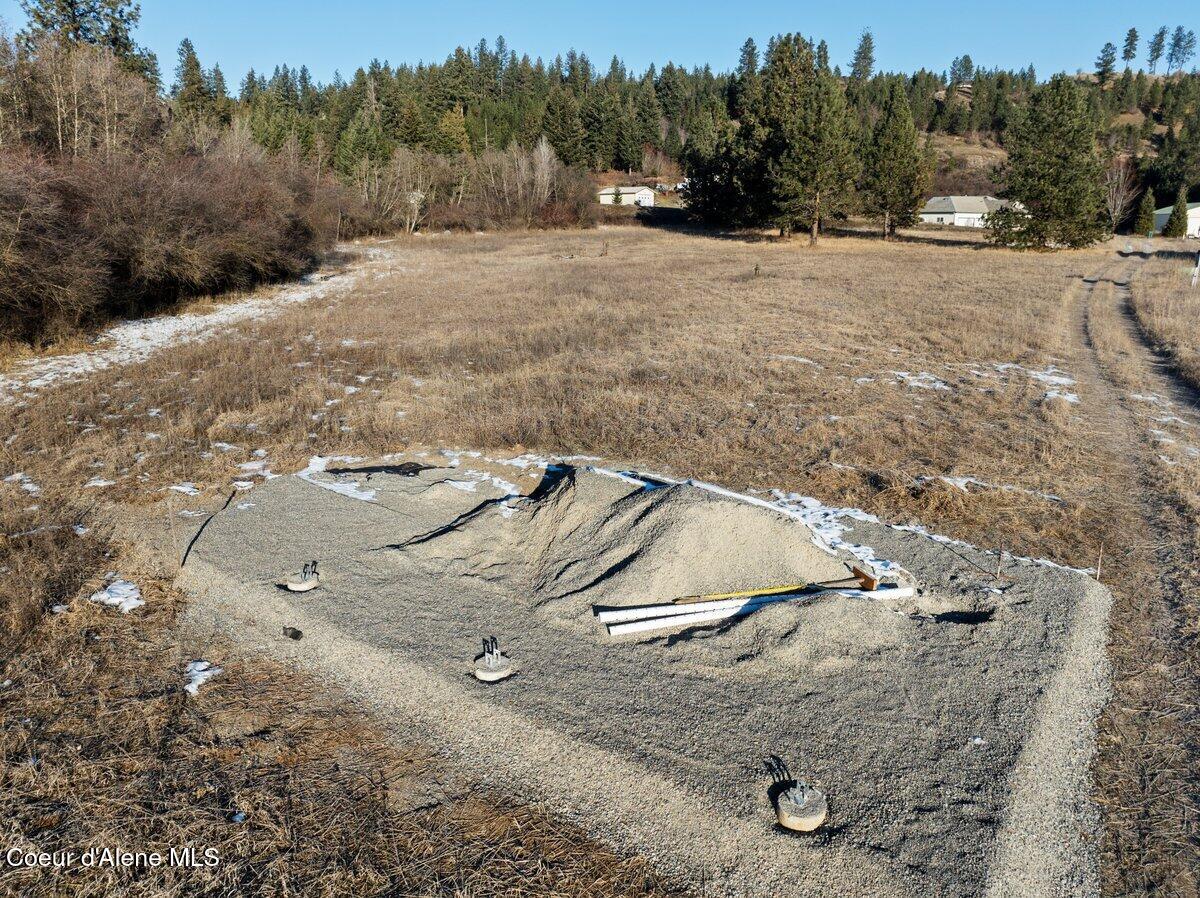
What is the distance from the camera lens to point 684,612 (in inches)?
257

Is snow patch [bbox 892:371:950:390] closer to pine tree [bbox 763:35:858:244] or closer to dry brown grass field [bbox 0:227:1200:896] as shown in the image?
dry brown grass field [bbox 0:227:1200:896]

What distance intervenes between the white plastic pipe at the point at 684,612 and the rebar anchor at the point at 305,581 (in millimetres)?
2777

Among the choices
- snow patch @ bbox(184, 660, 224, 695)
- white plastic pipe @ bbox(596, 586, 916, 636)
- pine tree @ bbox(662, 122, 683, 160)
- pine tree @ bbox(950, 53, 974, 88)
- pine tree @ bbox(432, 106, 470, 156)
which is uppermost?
pine tree @ bbox(950, 53, 974, 88)

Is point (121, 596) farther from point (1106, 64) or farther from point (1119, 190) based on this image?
point (1106, 64)

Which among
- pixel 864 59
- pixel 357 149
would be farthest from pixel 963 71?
pixel 357 149

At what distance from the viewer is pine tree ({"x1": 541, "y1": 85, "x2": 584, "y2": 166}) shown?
82.1m

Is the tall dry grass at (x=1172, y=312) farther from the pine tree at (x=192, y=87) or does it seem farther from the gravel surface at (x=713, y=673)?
the pine tree at (x=192, y=87)

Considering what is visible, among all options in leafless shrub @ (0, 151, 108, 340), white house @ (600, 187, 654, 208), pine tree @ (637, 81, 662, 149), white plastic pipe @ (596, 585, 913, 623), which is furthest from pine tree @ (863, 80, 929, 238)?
pine tree @ (637, 81, 662, 149)

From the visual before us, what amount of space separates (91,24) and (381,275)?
13566 mm

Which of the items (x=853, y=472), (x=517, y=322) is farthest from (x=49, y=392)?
(x=853, y=472)

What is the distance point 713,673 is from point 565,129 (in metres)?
85.5

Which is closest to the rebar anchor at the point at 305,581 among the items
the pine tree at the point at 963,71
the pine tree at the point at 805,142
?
the pine tree at the point at 805,142

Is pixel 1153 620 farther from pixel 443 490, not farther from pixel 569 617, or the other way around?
pixel 443 490

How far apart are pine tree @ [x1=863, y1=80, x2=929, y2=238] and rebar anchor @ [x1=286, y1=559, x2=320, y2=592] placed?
5138 centimetres
